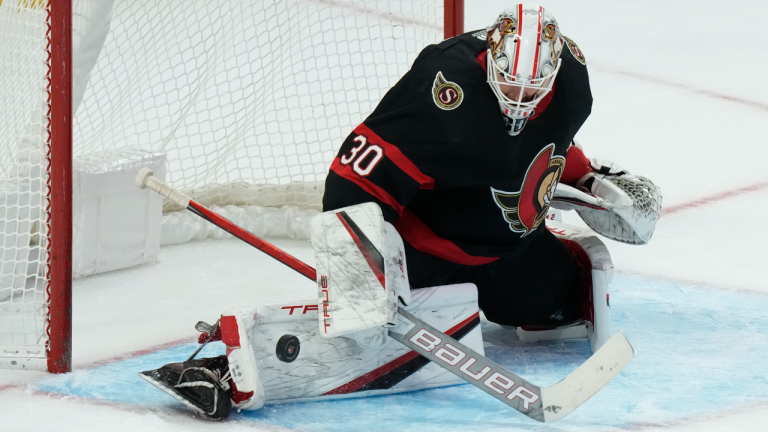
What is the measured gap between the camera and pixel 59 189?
2.04 meters

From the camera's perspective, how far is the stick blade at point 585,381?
1.89 meters

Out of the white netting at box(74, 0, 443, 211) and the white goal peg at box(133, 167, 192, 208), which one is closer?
the white goal peg at box(133, 167, 192, 208)

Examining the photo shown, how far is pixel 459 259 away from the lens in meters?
2.17

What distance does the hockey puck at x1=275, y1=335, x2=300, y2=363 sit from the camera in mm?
1971

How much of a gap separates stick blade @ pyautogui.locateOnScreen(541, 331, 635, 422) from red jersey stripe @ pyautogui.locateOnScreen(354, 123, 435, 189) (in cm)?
46

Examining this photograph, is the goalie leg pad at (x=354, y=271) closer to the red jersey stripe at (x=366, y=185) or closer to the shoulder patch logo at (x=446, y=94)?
the red jersey stripe at (x=366, y=185)

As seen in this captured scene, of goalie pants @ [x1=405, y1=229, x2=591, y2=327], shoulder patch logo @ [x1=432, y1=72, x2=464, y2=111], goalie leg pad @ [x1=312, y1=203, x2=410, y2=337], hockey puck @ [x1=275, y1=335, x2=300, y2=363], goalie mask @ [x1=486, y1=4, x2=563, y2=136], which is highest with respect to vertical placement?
goalie mask @ [x1=486, y1=4, x2=563, y2=136]

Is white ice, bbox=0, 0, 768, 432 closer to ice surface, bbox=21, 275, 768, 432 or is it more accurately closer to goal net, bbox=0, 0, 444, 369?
ice surface, bbox=21, 275, 768, 432

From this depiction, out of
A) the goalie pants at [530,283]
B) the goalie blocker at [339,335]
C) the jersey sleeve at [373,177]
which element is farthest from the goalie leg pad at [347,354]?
the jersey sleeve at [373,177]

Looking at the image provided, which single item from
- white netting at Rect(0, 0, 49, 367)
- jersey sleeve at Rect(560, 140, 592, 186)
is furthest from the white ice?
jersey sleeve at Rect(560, 140, 592, 186)

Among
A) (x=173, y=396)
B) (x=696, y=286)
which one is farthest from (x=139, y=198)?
(x=696, y=286)

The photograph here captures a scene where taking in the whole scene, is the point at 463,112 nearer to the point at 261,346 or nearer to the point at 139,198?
the point at 261,346

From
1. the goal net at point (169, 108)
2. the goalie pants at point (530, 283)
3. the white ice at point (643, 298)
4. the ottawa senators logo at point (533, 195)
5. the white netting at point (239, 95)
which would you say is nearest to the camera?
the white ice at point (643, 298)

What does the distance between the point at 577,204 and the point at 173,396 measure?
1018 millimetres
